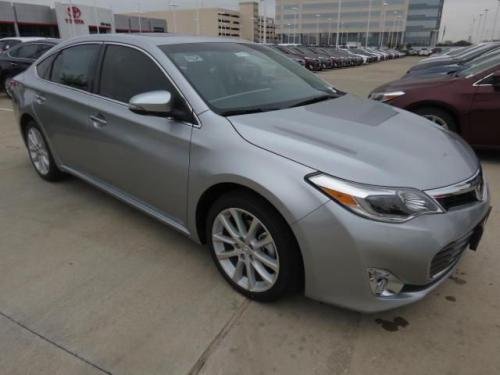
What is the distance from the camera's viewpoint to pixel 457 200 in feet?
7.06

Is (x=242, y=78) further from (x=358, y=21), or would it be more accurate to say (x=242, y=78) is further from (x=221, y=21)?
(x=358, y=21)

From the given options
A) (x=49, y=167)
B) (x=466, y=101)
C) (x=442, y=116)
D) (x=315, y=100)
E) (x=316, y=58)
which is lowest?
(x=316, y=58)

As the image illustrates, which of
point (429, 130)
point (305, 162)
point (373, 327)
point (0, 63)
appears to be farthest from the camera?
point (0, 63)

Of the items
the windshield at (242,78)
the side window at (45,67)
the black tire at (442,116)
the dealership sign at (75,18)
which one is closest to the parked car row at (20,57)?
the side window at (45,67)

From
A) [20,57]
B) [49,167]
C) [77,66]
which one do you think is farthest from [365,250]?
[20,57]

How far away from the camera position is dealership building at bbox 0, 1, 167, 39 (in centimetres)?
4334

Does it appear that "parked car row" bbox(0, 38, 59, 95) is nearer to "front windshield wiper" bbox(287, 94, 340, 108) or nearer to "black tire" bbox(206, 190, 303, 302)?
"front windshield wiper" bbox(287, 94, 340, 108)

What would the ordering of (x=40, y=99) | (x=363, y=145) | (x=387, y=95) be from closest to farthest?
1. (x=363, y=145)
2. (x=40, y=99)
3. (x=387, y=95)

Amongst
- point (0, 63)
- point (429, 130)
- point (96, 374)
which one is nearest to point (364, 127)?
point (429, 130)

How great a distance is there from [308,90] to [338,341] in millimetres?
1944

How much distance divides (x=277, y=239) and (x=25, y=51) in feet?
37.0

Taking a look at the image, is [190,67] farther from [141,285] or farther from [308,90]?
[141,285]

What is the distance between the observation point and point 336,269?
2033 millimetres

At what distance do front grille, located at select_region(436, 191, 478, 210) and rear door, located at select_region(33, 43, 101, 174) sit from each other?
104 inches
